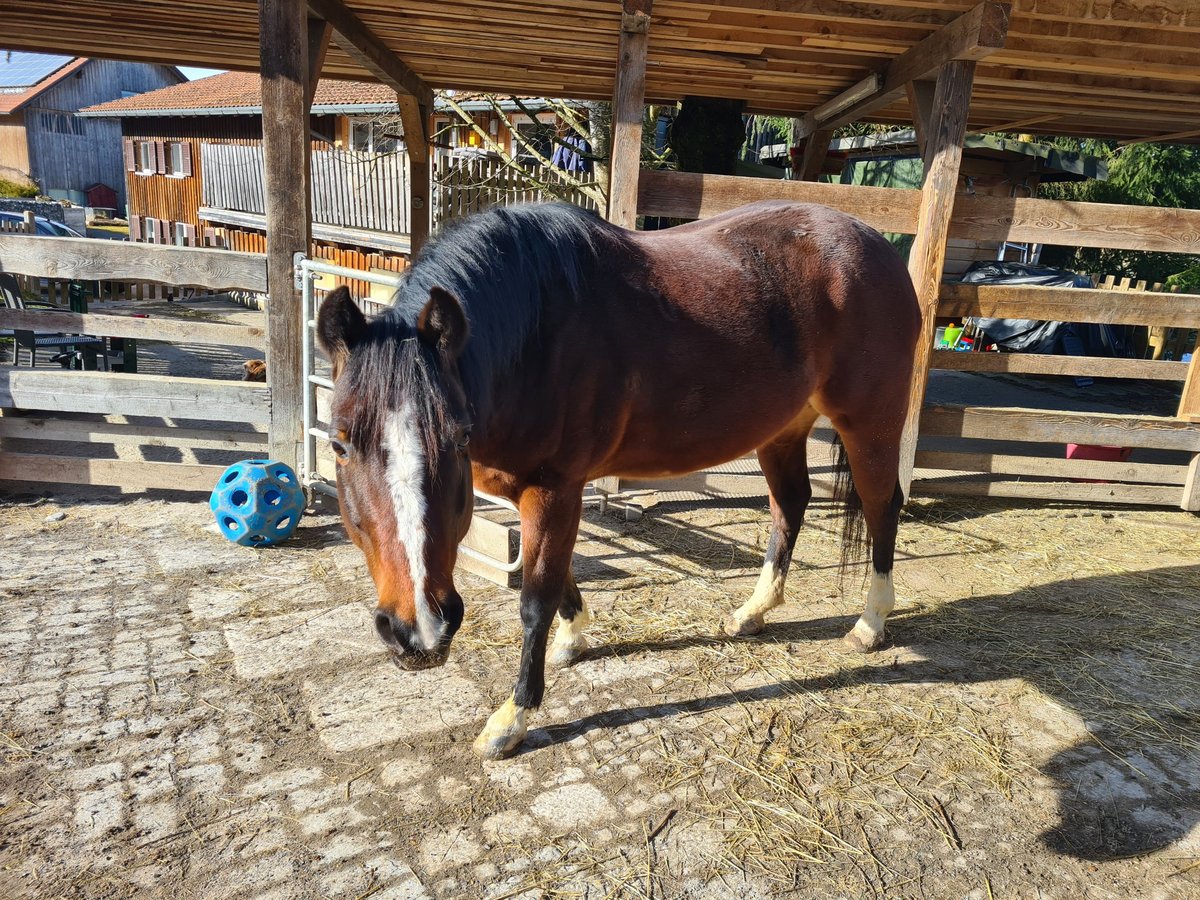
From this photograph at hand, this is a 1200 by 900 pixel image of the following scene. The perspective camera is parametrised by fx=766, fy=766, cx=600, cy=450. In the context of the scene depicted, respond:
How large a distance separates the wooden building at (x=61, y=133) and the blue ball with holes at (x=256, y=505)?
130 feet

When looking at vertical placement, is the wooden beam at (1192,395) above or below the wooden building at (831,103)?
below

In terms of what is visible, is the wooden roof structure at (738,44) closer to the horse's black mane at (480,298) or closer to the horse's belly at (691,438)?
the horse's black mane at (480,298)

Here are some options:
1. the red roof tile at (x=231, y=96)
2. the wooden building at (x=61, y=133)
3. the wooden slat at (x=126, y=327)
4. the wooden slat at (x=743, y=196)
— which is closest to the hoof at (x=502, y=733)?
the wooden slat at (x=126, y=327)

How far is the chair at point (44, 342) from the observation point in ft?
19.2

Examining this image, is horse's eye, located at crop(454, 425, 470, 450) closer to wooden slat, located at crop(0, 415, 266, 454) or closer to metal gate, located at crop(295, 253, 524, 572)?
metal gate, located at crop(295, 253, 524, 572)

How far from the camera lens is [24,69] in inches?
1467

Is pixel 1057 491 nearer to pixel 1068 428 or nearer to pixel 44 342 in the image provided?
pixel 1068 428

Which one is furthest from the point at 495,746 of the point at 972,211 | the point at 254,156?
the point at 254,156

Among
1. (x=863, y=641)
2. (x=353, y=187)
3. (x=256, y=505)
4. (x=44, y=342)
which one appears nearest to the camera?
(x=863, y=641)

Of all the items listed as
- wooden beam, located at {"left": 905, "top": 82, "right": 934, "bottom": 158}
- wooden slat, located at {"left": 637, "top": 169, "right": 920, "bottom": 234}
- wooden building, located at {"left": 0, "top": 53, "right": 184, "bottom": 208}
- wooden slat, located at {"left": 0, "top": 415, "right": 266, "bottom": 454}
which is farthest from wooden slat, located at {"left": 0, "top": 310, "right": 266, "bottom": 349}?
→ wooden building, located at {"left": 0, "top": 53, "right": 184, "bottom": 208}

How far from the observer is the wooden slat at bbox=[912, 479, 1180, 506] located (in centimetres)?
597

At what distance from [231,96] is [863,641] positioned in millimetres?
22902

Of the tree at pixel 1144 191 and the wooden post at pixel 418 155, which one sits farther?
the tree at pixel 1144 191

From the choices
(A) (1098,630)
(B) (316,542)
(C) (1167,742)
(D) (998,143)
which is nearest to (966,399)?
(D) (998,143)
